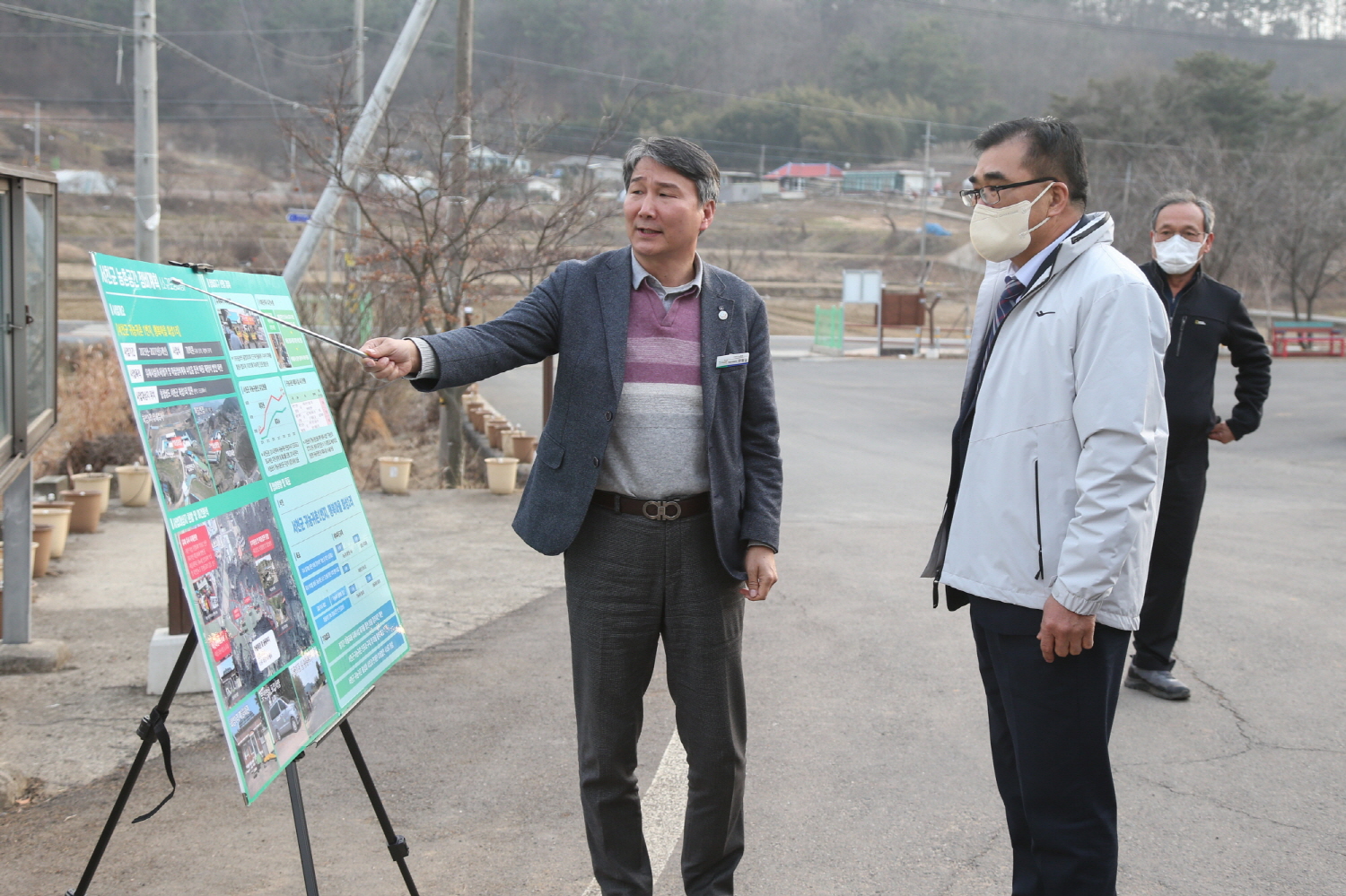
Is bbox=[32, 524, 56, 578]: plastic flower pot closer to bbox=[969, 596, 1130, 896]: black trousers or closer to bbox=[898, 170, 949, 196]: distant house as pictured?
bbox=[969, 596, 1130, 896]: black trousers

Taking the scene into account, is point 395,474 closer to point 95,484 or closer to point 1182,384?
point 95,484

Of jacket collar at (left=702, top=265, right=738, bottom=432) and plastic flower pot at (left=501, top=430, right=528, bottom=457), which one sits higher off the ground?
jacket collar at (left=702, top=265, right=738, bottom=432)

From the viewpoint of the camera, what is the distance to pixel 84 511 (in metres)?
8.02

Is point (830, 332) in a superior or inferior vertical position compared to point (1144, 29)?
inferior

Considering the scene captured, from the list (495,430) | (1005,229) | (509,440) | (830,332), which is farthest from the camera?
(830,332)

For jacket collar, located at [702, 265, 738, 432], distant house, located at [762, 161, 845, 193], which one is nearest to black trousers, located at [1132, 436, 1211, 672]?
jacket collar, located at [702, 265, 738, 432]

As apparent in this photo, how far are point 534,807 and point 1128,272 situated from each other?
2466 millimetres

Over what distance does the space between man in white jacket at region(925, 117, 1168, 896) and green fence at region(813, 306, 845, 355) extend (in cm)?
2771

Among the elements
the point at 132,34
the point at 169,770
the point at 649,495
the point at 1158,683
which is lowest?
the point at 1158,683

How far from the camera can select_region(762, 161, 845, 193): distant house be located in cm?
9281

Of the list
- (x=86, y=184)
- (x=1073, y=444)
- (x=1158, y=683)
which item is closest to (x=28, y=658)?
(x=1073, y=444)


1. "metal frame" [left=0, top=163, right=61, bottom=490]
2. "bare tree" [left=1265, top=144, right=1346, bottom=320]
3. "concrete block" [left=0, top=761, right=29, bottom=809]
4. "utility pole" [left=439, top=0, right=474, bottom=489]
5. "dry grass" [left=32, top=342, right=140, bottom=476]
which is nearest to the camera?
"concrete block" [left=0, top=761, right=29, bottom=809]

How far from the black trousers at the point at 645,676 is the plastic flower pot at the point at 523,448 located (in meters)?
7.68

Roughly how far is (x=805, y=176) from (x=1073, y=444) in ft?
309
